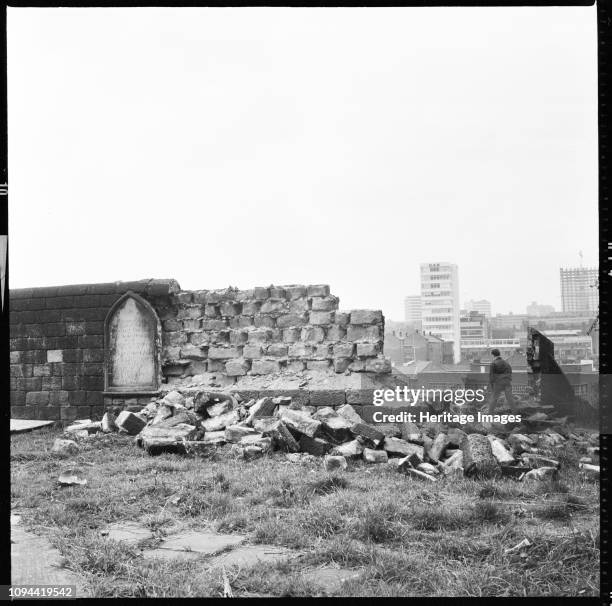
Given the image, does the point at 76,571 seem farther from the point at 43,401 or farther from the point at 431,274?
the point at 43,401

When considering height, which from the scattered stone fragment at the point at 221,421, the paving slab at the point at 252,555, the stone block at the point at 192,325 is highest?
the stone block at the point at 192,325

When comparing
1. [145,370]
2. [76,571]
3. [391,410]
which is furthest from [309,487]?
[145,370]

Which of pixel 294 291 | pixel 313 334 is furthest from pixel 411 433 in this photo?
pixel 294 291

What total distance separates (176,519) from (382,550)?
1575 millimetres

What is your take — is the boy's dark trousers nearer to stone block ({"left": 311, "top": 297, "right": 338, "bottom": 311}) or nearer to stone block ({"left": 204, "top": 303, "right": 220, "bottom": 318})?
stone block ({"left": 311, "top": 297, "right": 338, "bottom": 311})

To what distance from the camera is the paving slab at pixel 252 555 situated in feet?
11.6

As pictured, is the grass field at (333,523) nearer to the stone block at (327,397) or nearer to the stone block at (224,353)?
the stone block at (327,397)

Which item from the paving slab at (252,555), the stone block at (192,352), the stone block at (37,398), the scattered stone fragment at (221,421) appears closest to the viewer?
the paving slab at (252,555)

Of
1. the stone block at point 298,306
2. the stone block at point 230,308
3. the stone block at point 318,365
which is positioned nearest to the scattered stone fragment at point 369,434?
the stone block at point 318,365

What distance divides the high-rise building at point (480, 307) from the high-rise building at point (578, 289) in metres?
0.79

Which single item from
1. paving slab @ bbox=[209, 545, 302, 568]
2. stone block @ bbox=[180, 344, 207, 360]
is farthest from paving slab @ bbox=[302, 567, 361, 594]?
stone block @ bbox=[180, 344, 207, 360]

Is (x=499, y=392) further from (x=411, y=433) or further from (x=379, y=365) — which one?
(x=379, y=365)

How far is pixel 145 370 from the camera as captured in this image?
8945 millimetres

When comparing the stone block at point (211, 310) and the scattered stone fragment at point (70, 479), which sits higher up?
the stone block at point (211, 310)
